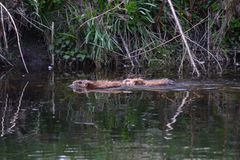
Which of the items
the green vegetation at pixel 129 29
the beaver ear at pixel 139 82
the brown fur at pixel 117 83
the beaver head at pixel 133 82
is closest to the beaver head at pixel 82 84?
the brown fur at pixel 117 83

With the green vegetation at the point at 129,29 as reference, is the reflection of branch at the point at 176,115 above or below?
below

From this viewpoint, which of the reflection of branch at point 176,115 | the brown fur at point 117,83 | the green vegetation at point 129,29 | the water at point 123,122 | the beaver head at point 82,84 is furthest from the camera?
the green vegetation at point 129,29

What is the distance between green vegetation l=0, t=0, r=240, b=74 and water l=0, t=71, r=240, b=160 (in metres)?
1.80

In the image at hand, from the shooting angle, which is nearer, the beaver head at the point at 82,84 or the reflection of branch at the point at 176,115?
the reflection of branch at the point at 176,115

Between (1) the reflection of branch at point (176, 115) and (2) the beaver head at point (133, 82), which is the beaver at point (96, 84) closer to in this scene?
(2) the beaver head at point (133, 82)

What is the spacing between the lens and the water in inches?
229

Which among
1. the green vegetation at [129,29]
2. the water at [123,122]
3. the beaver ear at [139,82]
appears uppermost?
the green vegetation at [129,29]

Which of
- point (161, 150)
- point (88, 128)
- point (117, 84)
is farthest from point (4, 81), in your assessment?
point (161, 150)

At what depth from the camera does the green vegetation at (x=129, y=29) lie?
11.5m

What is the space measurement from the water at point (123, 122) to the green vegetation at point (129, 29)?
70.7 inches

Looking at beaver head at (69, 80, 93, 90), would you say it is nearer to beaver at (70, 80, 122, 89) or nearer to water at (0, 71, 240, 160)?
beaver at (70, 80, 122, 89)

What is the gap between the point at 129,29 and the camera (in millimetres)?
11688

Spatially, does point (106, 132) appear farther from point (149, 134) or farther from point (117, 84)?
point (117, 84)

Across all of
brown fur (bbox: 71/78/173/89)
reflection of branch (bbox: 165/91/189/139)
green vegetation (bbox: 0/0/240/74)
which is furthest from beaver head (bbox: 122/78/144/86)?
green vegetation (bbox: 0/0/240/74)
